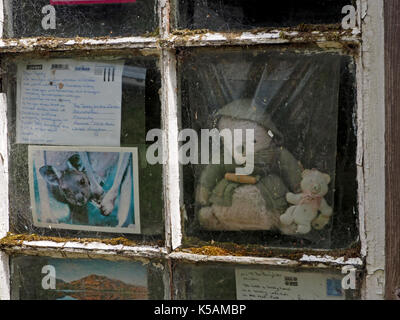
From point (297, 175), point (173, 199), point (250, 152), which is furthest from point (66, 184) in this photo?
point (297, 175)

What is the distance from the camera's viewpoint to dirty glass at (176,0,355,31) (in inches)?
46.4

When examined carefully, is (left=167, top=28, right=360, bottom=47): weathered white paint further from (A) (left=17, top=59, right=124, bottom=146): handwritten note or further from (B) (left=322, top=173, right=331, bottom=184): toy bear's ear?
(B) (left=322, top=173, right=331, bottom=184): toy bear's ear

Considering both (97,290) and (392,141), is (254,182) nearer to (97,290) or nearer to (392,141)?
(392,141)

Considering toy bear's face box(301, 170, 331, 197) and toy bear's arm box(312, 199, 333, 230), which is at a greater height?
toy bear's face box(301, 170, 331, 197)

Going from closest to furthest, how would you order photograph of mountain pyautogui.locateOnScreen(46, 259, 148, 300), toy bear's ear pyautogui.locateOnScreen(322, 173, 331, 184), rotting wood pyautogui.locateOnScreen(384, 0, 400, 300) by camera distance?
rotting wood pyautogui.locateOnScreen(384, 0, 400, 300), toy bear's ear pyautogui.locateOnScreen(322, 173, 331, 184), photograph of mountain pyautogui.locateOnScreen(46, 259, 148, 300)

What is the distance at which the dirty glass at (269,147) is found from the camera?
47.9 inches

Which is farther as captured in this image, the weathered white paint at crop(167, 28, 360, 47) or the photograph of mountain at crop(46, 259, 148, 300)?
the photograph of mountain at crop(46, 259, 148, 300)

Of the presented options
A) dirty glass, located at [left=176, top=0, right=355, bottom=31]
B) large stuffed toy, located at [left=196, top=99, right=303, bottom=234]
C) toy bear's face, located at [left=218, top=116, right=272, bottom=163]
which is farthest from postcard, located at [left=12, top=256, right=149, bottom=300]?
dirty glass, located at [left=176, top=0, right=355, bottom=31]

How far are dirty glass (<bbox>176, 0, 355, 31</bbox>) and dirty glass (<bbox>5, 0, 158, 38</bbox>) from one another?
0.09 m

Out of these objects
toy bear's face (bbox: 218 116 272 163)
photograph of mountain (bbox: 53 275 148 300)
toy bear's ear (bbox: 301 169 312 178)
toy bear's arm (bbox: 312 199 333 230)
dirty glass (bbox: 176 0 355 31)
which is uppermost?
dirty glass (bbox: 176 0 355 31)

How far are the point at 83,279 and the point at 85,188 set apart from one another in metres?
0.25

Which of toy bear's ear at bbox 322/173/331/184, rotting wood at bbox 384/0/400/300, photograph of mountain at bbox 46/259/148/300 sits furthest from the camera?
photograph of mountain at bbox 46/259/148/300

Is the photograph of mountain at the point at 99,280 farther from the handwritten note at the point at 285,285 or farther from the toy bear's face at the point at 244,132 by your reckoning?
the toy bear's face at the point at 244,132

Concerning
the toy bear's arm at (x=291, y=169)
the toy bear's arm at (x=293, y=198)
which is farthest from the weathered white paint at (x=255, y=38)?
the toy bear's arm at (x=293, y=198)
